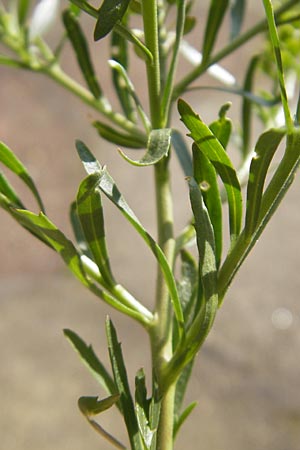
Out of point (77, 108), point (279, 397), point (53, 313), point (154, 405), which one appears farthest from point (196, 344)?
point (77, 108)

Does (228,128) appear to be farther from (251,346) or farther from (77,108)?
(77,108)

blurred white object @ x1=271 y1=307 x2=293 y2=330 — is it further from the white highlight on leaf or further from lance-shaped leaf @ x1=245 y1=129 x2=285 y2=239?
lance-shaped leaf @ x1=245 y1=129 x2=285 y2=239

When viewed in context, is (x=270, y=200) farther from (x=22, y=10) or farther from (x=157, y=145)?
(x=22, y=10)

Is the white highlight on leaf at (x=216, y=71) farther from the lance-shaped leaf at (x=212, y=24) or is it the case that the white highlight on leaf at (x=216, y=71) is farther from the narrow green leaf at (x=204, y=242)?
the narrow green leaf at (x=204, y=242)

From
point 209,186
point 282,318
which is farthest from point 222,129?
point 282,318

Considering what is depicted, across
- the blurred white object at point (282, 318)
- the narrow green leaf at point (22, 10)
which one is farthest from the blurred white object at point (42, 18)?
the blurred white object at point (282, 318)

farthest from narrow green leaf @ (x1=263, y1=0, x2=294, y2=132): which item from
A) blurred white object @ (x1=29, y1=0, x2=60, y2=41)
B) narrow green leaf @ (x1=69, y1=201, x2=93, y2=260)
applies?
blurred white object @ (x1=29, y1=0, x2=60, y2=41)

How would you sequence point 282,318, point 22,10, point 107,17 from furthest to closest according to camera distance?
point 282,318 → point 22,10 → point 107,17

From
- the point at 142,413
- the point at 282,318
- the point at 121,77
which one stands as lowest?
the point at 282,318
